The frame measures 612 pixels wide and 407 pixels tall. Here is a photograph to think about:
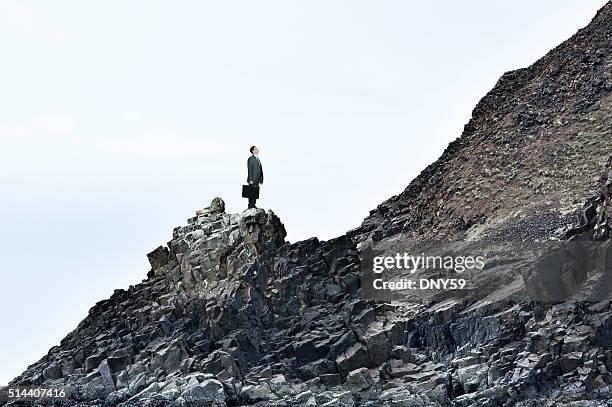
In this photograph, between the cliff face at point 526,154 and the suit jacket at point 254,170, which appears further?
the cliff face at point 526,154

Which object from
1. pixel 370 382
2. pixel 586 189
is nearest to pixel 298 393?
pixel 370 382

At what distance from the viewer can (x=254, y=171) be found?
70875mm

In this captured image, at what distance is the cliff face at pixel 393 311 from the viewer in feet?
204

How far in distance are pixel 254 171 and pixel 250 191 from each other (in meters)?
2.10

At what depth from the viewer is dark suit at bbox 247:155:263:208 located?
232 ft

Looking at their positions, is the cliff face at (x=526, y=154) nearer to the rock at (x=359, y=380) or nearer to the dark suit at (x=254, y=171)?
the dark suit at (x=254, y=171)

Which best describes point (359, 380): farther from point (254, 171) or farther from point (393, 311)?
point (254, 171)

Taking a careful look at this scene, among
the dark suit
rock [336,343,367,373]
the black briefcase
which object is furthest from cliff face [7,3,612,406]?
A: the dark suit

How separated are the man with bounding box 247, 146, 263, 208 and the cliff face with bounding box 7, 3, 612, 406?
3086 mm

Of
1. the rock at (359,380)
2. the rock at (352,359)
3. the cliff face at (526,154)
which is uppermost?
the cliff face at (526,154)

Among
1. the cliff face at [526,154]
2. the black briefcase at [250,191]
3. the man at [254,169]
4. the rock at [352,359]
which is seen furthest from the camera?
the cliff face at [526,154]

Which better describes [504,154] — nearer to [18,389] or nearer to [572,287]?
[572,287]

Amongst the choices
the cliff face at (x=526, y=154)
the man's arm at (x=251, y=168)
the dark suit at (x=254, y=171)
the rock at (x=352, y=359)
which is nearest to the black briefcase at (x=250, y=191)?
the dark suit at (x=254, y=171)

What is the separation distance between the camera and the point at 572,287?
64000mm
